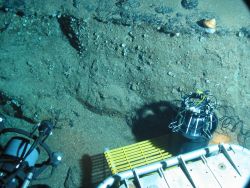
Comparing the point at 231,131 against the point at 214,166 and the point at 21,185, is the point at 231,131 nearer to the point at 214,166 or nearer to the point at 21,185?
the point at 214,166

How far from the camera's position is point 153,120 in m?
5.20

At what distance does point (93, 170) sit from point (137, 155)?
1050mm

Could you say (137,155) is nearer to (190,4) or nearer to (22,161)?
(22,161)

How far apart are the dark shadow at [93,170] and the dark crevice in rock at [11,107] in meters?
1.42

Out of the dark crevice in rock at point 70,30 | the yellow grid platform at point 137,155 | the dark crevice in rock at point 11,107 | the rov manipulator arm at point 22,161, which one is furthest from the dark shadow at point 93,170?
the dark crevice in rock at point 70,30

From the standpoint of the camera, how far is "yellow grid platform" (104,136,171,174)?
430 centimetres

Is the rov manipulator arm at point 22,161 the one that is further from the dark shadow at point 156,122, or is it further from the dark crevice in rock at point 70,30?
the dark crevice in rock at point 70,30

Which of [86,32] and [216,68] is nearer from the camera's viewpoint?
[216,68]

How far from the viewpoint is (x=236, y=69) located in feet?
16.5

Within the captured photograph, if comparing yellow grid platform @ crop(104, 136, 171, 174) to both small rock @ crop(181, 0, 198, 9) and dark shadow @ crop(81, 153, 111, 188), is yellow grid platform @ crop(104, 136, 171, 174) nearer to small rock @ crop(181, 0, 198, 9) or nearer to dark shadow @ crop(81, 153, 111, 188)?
dark shadow @ crop(81, 153, 111, 188)

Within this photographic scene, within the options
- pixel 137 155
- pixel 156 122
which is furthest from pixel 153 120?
pixel 137 155

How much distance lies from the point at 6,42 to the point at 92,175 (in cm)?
344

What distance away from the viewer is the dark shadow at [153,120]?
5133mm

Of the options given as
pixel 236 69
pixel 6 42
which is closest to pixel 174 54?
pixel 236 69
